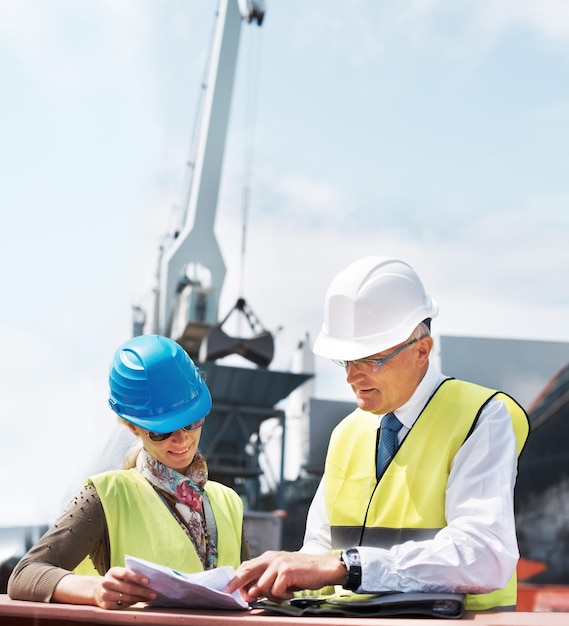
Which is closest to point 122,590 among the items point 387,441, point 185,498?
point 185,498

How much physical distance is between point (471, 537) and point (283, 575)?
431 millimetres

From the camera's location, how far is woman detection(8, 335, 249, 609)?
1861 mm

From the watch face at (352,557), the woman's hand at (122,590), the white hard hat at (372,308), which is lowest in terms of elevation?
the woman's hand at (122,590)

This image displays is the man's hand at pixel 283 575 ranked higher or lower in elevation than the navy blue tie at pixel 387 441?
lower

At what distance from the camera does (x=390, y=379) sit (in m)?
2.00

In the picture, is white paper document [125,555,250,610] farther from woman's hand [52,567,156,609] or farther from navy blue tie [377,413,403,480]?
navy blue tie [377,413,403,480]

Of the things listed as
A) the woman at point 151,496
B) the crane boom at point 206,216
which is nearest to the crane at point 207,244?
the crane boom at point 206,216

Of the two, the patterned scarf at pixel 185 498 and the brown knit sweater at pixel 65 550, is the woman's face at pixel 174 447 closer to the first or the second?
the patterned scarf at pixel 185 498

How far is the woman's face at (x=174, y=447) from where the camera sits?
206 centimetres

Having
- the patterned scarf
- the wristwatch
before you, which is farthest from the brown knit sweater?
the wristwatch

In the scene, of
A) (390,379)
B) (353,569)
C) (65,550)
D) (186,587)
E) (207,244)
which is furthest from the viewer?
(207,244)

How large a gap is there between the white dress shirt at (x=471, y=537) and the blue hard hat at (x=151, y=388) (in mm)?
698

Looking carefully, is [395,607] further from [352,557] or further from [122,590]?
[122,590]

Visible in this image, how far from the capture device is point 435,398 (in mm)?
1989
